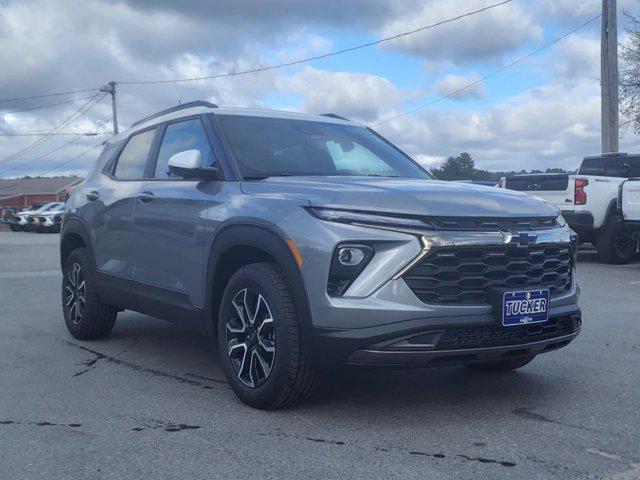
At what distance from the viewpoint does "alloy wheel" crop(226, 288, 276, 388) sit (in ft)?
14.3

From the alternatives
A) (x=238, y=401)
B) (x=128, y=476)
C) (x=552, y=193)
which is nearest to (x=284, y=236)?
(x=238, y=401)

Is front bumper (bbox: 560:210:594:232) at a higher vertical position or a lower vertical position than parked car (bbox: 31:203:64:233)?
higher

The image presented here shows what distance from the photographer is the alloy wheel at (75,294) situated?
6.73 meters

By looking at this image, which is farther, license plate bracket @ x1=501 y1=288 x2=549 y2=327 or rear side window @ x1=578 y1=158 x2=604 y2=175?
rear side window @ x1=578 y1=158 x2=604 y2=175

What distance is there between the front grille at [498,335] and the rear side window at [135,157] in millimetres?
3112

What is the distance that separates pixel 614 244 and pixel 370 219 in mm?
10608

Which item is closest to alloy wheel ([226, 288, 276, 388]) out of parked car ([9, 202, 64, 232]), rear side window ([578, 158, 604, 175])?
rear side window ([578, 158, 604, 175])

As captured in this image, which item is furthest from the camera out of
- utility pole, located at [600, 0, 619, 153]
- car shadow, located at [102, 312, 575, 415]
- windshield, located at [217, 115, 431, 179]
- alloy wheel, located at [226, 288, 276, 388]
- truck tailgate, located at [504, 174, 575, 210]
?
utility pole, located at [600, 0, 619, 153]

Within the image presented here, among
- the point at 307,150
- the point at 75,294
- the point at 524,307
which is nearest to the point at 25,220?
the point at 75,294

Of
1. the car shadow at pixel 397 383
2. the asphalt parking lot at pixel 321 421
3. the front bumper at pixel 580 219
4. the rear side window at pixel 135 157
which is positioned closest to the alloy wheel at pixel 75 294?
the asphalt parking lot at pixel 321 421

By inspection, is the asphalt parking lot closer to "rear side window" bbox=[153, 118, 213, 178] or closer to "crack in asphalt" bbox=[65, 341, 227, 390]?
"crack in asphalt" bbox=[65, 341, 227, 390]

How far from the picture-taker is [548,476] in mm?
3443

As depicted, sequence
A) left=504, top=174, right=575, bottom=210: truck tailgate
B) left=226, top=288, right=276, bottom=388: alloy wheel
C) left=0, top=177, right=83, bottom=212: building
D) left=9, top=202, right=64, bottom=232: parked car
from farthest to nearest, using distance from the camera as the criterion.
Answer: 1. left=0, top=177, right=83, bottom=212: building
2. left=9, top=202, right=64, bottom=232: parked car
3. left=504, top=174, right=575, bottom=210: truck tailgate
4. left=226, top=288, right=276, bottom=388: alloy wheel

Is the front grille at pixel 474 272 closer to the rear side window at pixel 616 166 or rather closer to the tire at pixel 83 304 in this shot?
the tire at pixel 83 304
